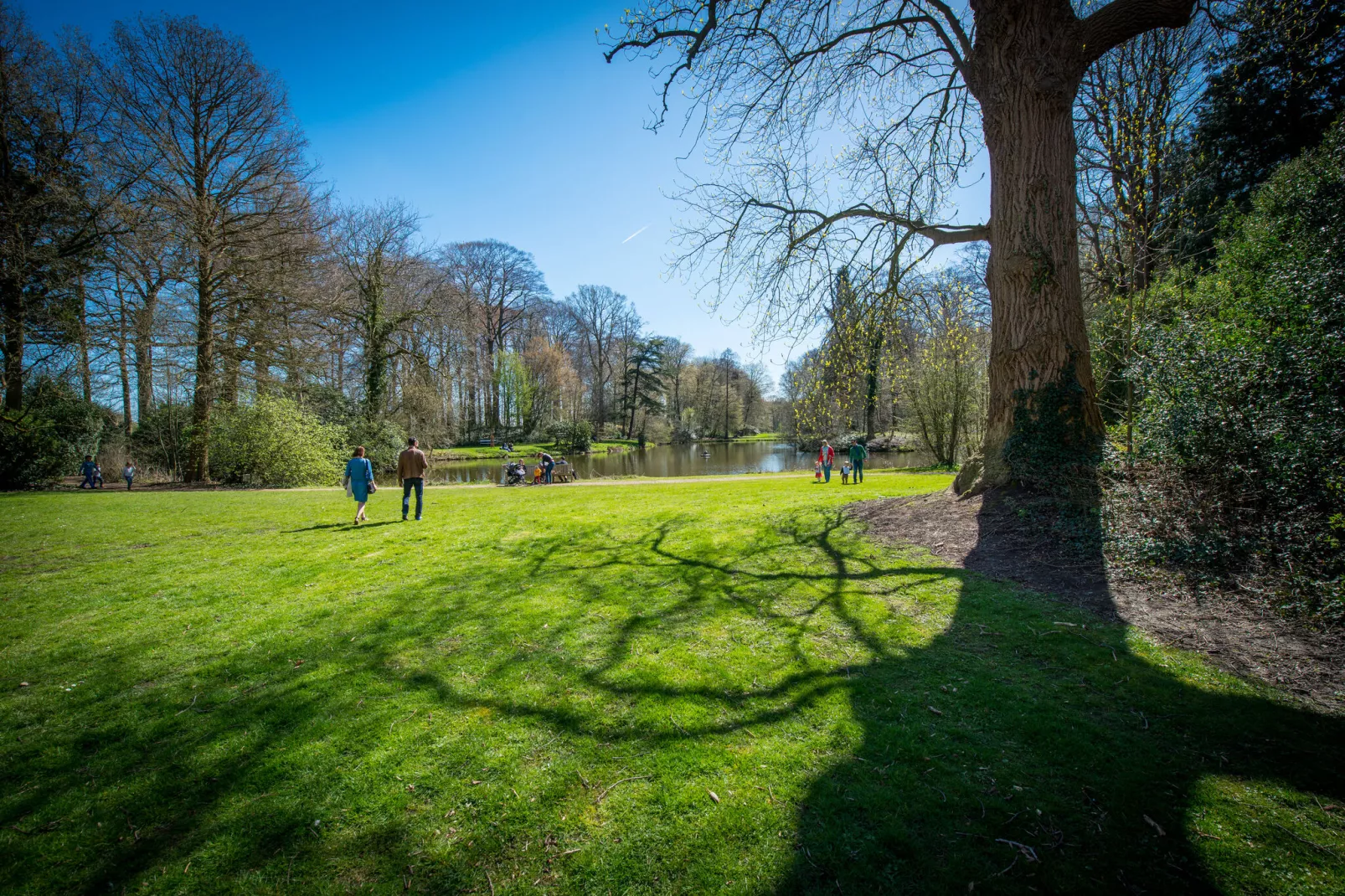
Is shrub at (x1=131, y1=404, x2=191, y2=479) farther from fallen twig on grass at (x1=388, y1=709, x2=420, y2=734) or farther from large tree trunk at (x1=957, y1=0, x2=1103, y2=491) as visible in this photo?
large tree trunk at (x1=957, y1=0, x2=1103, y2=491)

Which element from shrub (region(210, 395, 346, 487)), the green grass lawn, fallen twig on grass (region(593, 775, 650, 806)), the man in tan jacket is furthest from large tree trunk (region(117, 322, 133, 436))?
fallen twig on grass (region(593, 775, 650, 806))

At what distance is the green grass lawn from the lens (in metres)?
1.98

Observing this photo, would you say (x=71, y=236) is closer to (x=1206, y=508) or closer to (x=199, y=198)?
(x=199, y=198)

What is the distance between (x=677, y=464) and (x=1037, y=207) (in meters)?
27.2

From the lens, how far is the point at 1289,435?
4.37 meters

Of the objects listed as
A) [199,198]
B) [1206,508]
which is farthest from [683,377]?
[1206,508]

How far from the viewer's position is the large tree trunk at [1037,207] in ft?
20.0

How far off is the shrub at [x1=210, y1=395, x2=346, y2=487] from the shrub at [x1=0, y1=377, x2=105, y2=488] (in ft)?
11.8

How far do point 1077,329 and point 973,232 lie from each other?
2.01 meters

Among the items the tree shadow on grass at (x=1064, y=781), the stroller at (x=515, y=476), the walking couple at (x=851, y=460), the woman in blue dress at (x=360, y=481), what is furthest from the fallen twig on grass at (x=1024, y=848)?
the stroller at (x=515, y=476)

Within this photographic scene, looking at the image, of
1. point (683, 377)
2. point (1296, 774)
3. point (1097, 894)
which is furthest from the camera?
point (683, 377)

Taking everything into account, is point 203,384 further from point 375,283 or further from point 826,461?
point 826,461

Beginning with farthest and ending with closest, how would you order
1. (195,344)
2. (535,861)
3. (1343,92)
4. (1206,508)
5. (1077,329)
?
(195,344)
(1343,92)
(1077,329)
(1206,508)
(535,861)

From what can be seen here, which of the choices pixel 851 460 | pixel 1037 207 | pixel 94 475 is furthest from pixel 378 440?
pixel 1037 207
